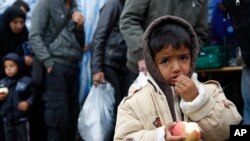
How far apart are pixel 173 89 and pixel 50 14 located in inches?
126

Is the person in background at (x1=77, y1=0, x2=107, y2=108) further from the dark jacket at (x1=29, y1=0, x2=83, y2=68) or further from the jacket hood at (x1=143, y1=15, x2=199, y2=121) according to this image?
the jacket hood at (x1=143, y1=15, x2=199, y2=121)

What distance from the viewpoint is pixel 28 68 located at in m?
5.96

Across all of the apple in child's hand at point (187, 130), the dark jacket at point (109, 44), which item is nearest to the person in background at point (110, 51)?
the dark jacket at point (109, 44)

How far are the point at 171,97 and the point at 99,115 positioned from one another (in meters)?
2.80

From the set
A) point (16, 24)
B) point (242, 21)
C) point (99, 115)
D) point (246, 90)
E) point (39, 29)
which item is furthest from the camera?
point (16, 24)

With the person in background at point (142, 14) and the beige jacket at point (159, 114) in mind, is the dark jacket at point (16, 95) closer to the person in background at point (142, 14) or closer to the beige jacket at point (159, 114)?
the person in background at point (142, 14)

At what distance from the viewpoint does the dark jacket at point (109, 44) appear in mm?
5059

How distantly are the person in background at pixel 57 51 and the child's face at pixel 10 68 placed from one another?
1.65 ft

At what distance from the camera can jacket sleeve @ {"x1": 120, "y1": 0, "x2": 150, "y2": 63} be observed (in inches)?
150

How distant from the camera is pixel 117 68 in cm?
515

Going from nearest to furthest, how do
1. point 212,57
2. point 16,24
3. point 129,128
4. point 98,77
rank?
point 129,128
point 98,77
point 212,57
point 16,24

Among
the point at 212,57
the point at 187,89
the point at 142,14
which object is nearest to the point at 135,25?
the point at 142,14

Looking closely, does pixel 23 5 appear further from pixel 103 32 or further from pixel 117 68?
pixel 117 68

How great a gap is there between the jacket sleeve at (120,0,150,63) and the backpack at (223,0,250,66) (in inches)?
28.0
